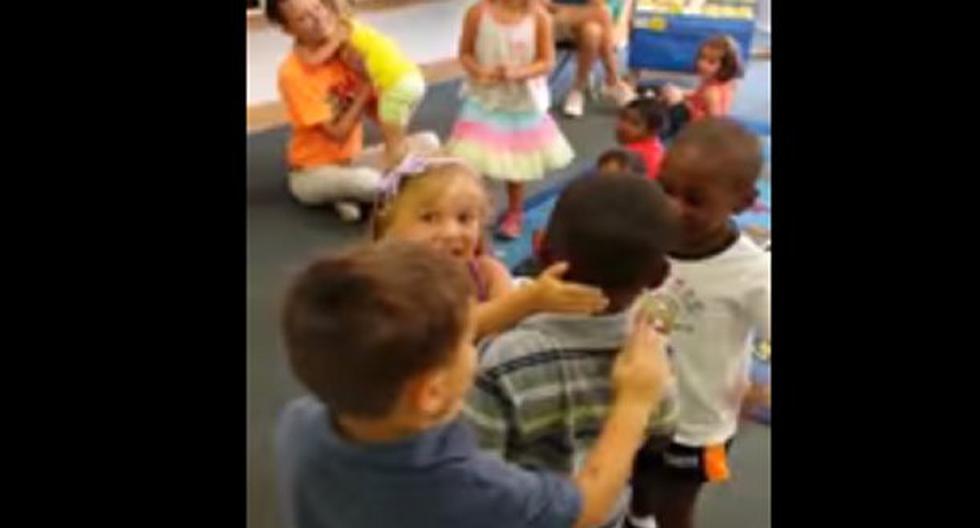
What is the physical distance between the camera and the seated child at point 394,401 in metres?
1.00

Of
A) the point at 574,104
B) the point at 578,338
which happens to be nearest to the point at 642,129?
the point at 574,104

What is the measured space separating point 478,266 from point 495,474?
2.23 feet

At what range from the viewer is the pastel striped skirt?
346 cm

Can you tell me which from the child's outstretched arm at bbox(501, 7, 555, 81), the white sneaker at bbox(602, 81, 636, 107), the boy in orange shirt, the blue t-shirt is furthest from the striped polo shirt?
the white sneaker at bbox(602, 81, 636, 107)

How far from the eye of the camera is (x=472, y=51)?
347 cm

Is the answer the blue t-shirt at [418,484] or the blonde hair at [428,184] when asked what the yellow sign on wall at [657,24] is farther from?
the blue t-shirt at [418,484]

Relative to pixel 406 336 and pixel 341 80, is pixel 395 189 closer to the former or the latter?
pixel 406 336

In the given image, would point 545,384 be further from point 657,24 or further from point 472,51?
point 657,24

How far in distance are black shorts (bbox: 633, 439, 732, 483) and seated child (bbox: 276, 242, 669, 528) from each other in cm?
69

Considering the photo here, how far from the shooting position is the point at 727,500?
237 cm

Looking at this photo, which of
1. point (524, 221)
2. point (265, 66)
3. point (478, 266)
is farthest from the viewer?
point (265, 66)

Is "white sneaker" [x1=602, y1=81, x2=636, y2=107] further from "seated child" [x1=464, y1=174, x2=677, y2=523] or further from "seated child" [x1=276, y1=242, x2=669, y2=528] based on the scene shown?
"seated child" [x1=276, y1=242, x2=669, y2=528]
